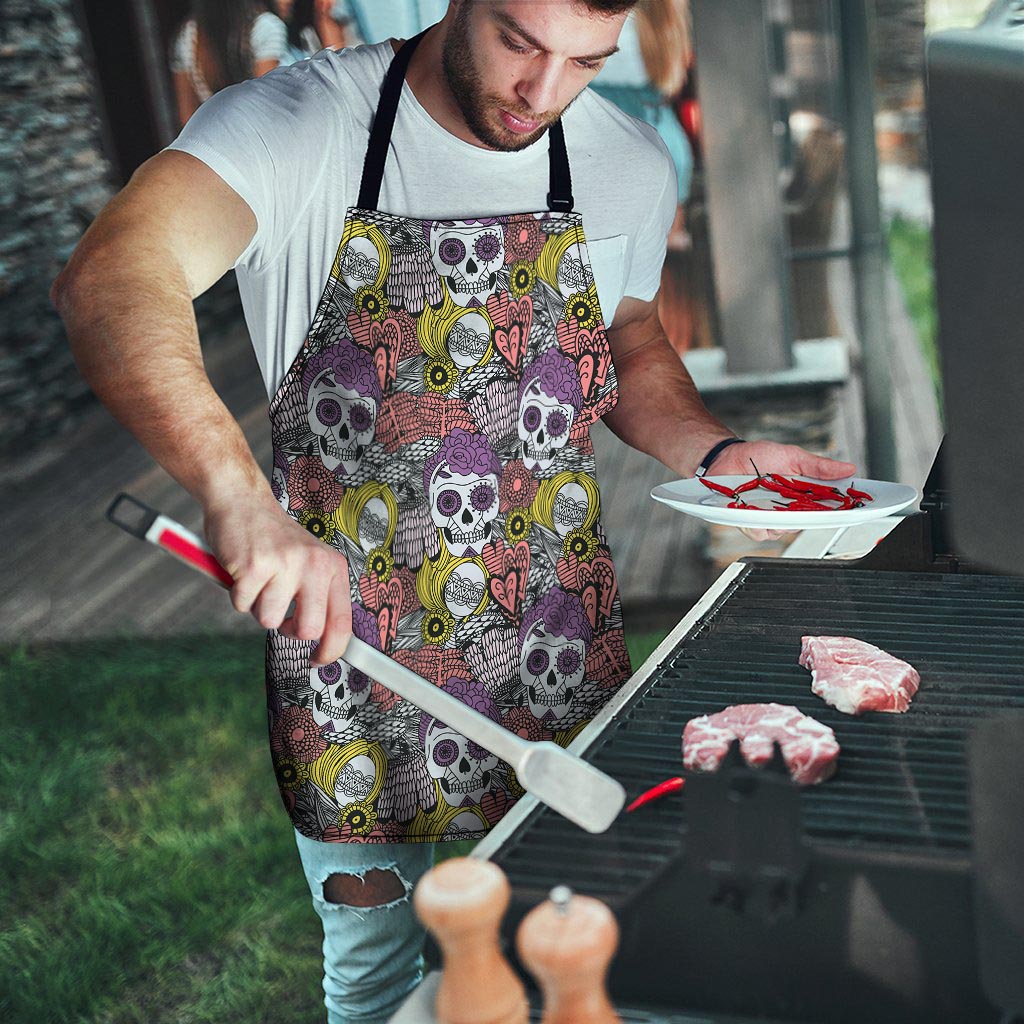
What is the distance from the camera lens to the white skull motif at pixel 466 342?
5.95 feet

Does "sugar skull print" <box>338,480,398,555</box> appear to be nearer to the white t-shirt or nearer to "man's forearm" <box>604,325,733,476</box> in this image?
the white t-shirt

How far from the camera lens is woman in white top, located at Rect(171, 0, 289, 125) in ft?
20.1

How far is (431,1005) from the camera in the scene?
39.7 inches

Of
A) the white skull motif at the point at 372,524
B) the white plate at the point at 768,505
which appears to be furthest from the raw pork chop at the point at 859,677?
the white skull motif at the point at 372,524

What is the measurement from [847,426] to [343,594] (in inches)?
149

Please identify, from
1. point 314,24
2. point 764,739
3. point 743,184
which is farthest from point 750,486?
point 314,24

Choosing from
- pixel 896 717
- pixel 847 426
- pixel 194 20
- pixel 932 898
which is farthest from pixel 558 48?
pixel 194 20

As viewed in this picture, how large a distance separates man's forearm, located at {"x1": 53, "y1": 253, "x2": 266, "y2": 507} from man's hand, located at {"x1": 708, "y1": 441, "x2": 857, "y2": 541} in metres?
0.82

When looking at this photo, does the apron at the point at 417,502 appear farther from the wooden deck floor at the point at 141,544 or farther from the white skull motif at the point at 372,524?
the wooden deck floor at the point at 141,544

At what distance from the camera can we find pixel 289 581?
4.11 ft

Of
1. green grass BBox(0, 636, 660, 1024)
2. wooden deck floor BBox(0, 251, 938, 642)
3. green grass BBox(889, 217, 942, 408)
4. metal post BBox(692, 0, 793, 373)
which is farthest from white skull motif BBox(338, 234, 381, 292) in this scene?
green grass BBox(889, 217, 942, 408)

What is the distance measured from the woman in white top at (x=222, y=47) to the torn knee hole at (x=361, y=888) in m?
5.00

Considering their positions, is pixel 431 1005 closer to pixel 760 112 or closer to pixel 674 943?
pixel 674 943

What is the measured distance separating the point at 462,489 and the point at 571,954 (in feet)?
3.40
